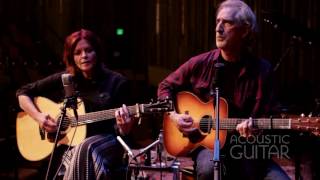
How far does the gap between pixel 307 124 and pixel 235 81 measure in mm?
587

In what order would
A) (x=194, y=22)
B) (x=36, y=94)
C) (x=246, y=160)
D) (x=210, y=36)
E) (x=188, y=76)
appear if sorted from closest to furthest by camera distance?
(x=246, y=160) → (x=188, y=76) → (x=36, y=94) → (x=210, y=36) → (x=194, y=22)

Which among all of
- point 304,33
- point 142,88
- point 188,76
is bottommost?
point 142,88

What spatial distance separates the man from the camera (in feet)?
12.0

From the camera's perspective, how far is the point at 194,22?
334 inches

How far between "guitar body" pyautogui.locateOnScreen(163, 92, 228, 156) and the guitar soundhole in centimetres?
2

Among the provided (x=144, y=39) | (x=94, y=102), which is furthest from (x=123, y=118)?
(x=144, y=39)

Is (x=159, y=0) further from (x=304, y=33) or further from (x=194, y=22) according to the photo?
(x=304, y=33)

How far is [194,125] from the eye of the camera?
3824 millimetres

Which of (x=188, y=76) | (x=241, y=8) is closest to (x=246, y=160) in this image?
(x=188, y=76)

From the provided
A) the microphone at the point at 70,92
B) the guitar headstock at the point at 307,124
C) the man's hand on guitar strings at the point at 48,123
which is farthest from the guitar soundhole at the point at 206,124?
the man's hand on guitar strings at the point at 48,123

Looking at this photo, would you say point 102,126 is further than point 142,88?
No

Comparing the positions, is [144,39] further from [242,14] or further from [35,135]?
[242,14]

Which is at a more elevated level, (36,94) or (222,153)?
(36,94)

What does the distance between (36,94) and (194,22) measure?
4439 millimetres
